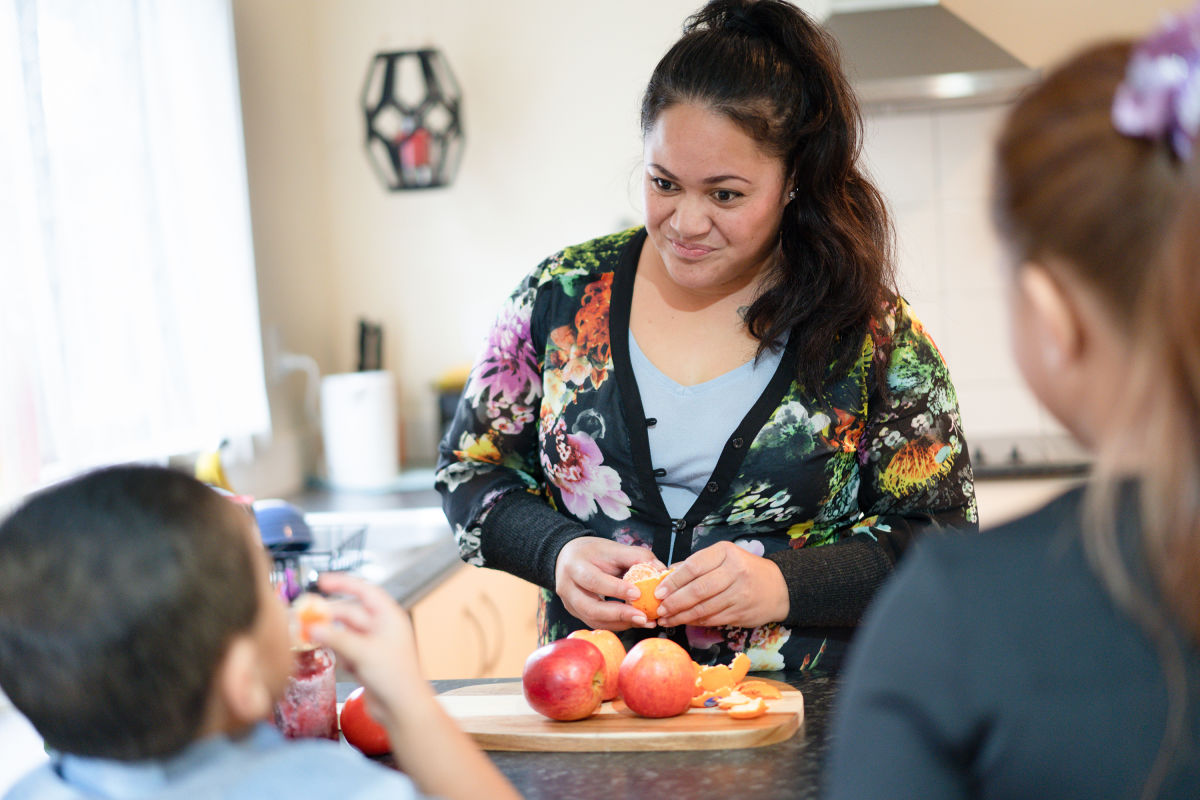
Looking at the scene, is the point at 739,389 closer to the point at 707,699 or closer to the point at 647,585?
the point at 647,585

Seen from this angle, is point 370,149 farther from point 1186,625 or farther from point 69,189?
point 1186,625

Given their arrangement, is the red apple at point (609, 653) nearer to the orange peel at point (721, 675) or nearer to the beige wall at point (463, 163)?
the orange peel at point (721, 675)

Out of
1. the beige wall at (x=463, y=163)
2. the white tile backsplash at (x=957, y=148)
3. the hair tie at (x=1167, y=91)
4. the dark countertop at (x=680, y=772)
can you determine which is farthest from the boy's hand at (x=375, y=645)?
the white tile backsplash at (x=957, y=148)

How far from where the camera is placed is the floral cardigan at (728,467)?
4.06 feet

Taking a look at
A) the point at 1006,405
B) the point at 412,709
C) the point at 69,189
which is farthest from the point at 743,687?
the point at 1006,405

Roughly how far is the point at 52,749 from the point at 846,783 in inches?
20.2

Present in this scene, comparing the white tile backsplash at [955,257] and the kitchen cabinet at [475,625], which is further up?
the white tile backsplash at [955,257]

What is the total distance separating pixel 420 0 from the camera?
10.3 feet

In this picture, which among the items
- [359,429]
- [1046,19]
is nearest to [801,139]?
[359,429]

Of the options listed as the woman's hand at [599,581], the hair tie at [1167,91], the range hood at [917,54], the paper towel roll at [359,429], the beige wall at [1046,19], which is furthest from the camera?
the beige wall at [1046,19]

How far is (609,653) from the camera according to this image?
1.08 meters

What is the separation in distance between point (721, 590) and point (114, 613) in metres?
0.66

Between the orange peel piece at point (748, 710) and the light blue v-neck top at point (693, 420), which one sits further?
the light blue v-neck top at point (693, 420)

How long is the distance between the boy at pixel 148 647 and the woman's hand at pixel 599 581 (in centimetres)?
47
